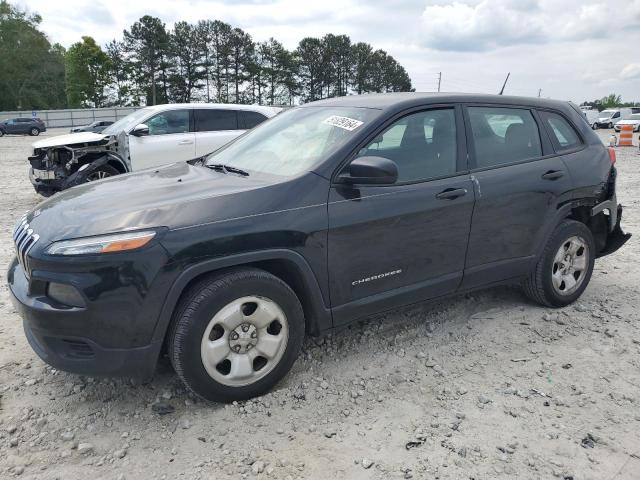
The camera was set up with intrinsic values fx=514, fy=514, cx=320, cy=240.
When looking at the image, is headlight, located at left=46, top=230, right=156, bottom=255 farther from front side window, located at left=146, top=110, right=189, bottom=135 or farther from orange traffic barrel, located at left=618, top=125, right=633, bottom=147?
orange traffic barrel, located at left=618, top=125, right=633, bottom=147

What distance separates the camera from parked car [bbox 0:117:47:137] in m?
34.5

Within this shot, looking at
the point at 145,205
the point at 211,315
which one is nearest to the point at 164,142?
the point at 145,205

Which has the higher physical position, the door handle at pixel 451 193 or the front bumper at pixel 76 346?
the door handle at pixel 451 193

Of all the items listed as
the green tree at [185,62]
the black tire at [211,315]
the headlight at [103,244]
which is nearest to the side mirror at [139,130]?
the headlight at [103,244]

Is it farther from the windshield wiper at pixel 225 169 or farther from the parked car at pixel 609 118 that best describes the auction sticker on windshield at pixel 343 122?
the parked car at pixel 609 118

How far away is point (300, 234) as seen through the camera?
9.41 feet

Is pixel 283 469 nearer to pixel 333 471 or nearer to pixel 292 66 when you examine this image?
pixel 333 471

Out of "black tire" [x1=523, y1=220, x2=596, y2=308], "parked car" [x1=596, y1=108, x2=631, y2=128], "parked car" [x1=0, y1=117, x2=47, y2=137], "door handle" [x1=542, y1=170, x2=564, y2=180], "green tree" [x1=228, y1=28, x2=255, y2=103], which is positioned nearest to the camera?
"door handle" [x1=542, y1=170, x2=564, y2=180]

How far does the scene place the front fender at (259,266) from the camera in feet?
8.49

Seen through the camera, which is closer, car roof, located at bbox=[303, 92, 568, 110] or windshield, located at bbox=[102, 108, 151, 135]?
car roof, located at bbox=[303, 92, 568, 110]

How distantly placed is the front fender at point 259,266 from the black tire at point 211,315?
0.05 meters

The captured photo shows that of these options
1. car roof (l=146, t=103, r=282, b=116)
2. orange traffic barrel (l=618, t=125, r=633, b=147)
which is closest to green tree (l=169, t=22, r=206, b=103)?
orange traffic barrel (l=618, t=125, r=633, b=147)

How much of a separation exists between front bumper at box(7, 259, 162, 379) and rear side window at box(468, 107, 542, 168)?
2551 millimetres

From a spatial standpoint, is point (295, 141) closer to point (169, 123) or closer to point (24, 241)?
point (24, 241)
